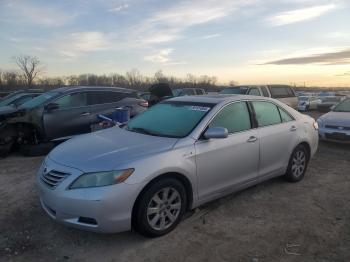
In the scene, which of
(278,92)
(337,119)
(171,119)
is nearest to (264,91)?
(278,92)

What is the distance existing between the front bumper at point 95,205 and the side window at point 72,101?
570 cm

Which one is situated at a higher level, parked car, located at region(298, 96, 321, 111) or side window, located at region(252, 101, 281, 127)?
side window, located at region(252, 101, 281, 127)

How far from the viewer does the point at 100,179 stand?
381 centimetres

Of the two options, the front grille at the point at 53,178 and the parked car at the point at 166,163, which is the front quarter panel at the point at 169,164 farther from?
the front grille at the point at 53,178

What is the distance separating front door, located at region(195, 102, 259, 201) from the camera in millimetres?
4570

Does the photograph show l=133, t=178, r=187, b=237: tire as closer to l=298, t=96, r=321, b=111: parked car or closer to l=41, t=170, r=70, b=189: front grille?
l=41, t=170, r=70, b=189: front grille

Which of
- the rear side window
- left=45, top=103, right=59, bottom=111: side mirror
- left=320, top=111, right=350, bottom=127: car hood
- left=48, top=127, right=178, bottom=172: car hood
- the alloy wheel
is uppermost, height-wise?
the rear side window

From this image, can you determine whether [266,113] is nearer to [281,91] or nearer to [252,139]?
[252,139]

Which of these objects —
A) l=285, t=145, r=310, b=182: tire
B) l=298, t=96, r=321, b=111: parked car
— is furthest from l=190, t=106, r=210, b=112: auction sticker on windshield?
l=298, t=96, r=321, b=111: parked car

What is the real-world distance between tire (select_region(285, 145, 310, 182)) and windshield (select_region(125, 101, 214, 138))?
1982mm

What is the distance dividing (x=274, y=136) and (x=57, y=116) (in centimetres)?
562

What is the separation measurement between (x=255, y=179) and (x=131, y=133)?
6.37ft

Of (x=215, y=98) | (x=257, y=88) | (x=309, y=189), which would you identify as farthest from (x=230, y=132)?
(x=257, y=88)

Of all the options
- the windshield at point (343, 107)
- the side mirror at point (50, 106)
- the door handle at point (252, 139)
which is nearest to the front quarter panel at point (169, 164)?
the door handle at point (252, 139)
